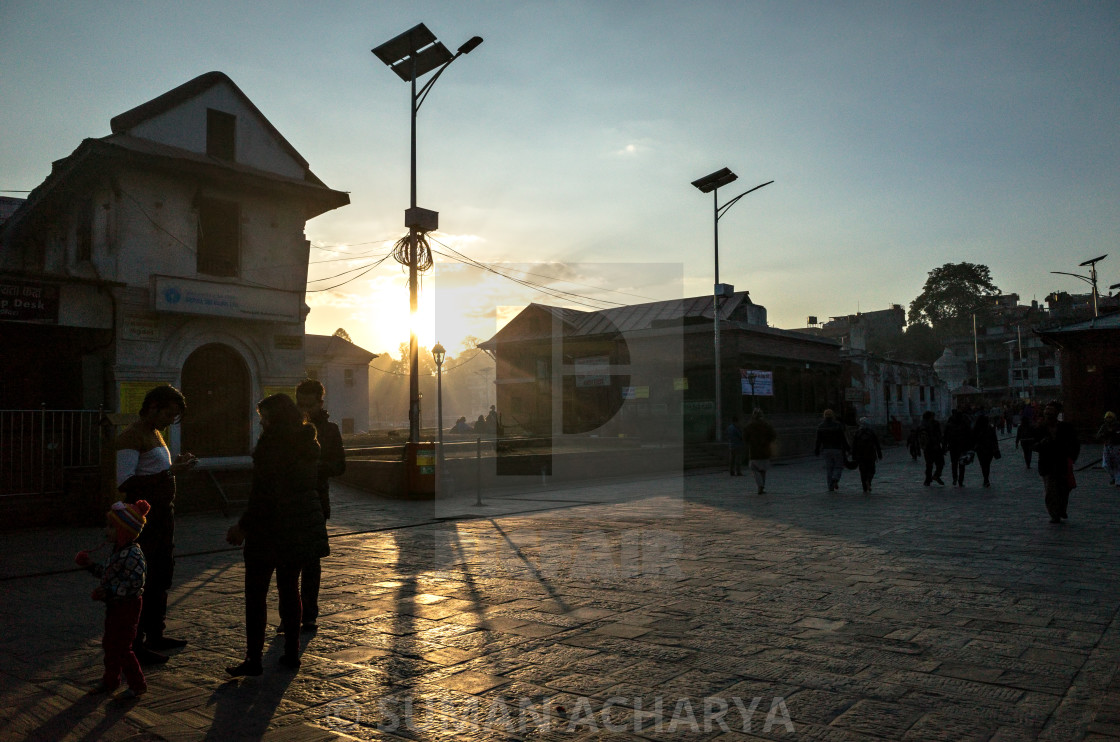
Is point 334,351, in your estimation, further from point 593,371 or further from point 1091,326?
point 1091,326

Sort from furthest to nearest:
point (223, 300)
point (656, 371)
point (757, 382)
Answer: point (656, 371) < point (757, 382) < point (223, 300)

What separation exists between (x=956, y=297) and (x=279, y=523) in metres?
92.0

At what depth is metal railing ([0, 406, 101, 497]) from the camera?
12391mm

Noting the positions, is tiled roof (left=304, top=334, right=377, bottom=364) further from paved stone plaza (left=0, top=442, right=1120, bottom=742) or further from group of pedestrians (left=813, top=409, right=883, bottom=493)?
paved stone plaza (left=0, top=442, right=1120, bottom=742)

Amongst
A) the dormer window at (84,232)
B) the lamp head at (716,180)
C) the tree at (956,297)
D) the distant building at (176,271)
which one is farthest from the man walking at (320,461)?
the tree at (956,297)

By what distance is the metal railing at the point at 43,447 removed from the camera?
488 inches

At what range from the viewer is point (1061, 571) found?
7496 millimetres

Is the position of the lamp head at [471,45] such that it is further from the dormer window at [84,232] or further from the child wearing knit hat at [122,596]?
the child wearing knit hat at [122,596]

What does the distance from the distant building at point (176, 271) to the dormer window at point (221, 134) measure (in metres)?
0.03

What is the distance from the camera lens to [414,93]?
17203 millimetres

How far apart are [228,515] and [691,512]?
8221 mm

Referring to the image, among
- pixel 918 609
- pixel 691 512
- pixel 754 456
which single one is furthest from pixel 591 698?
pixel 754 456

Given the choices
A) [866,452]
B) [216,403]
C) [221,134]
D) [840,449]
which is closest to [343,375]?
A: [221,134]

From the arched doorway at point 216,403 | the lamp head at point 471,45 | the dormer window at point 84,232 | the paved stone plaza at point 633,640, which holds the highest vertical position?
the lamp head at point 471,45
